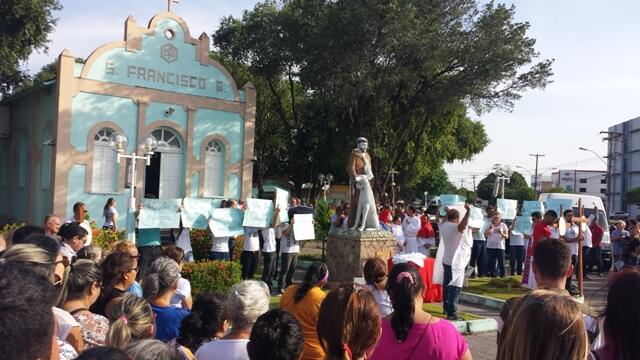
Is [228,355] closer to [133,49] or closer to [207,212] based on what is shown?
[207,212]

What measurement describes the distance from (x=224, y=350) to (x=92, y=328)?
0.83 metres

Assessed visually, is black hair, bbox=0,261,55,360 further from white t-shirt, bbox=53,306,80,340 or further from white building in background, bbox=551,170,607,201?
white building in background, bbox=551,170,607,201

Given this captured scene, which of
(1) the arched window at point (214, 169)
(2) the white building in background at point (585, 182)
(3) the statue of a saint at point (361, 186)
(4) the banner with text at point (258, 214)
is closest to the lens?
(4) the banner with text at point (258, 214)

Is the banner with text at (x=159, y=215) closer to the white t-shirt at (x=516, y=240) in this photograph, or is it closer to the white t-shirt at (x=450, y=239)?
the white t-shirt at (x=450, y=239)

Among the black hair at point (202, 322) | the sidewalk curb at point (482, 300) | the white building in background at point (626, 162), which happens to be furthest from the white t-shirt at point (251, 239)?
the white building in background at point (626, 162)

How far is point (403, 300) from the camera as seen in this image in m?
3.46

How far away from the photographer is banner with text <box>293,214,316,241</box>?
1112 centimetres

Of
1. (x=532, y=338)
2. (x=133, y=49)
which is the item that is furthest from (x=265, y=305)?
(x=133, y=49)

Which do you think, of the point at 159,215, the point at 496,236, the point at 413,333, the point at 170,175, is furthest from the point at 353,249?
the point at 170,175

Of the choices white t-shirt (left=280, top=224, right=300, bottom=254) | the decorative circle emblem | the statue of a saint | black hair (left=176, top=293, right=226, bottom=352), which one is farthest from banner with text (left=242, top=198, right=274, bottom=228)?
the decorative circle emblem

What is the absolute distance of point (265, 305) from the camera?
141 inches

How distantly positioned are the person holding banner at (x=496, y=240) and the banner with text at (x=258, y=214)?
5827 mm

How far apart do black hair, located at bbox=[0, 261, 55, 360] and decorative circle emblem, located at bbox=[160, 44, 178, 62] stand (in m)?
19.2

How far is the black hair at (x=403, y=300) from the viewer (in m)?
3.40
